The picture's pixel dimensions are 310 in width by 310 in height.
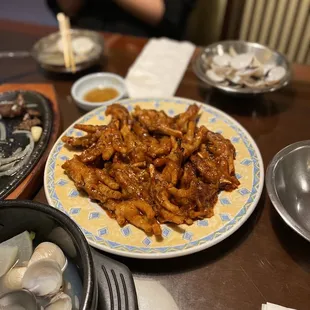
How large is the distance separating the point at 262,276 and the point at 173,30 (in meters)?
2.17

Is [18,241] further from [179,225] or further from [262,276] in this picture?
[262,276]

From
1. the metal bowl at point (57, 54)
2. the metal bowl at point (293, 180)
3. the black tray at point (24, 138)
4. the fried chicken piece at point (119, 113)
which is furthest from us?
the metal bowl at point (57, 54)

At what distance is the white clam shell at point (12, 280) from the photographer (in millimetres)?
1001

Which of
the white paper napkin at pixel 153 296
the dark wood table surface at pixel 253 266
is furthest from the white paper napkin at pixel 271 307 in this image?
the white paper napkin at pixel 153 296

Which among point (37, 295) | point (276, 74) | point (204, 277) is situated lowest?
point (204, 277)

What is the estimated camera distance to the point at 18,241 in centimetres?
108

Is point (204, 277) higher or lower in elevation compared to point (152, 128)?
lower

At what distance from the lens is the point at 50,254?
1.04 m

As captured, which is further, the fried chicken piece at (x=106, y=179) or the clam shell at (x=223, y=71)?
the clam shell at (x=223, y=71)

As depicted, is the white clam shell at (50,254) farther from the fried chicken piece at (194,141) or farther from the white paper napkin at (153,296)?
the fried chicken piece at (194,141)

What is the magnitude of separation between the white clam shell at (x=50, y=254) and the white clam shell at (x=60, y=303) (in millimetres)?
80

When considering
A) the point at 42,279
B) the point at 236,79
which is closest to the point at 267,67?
the point at 236,79

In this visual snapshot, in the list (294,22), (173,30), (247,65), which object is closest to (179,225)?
(247,65)

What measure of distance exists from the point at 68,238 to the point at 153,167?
0.52 metres
